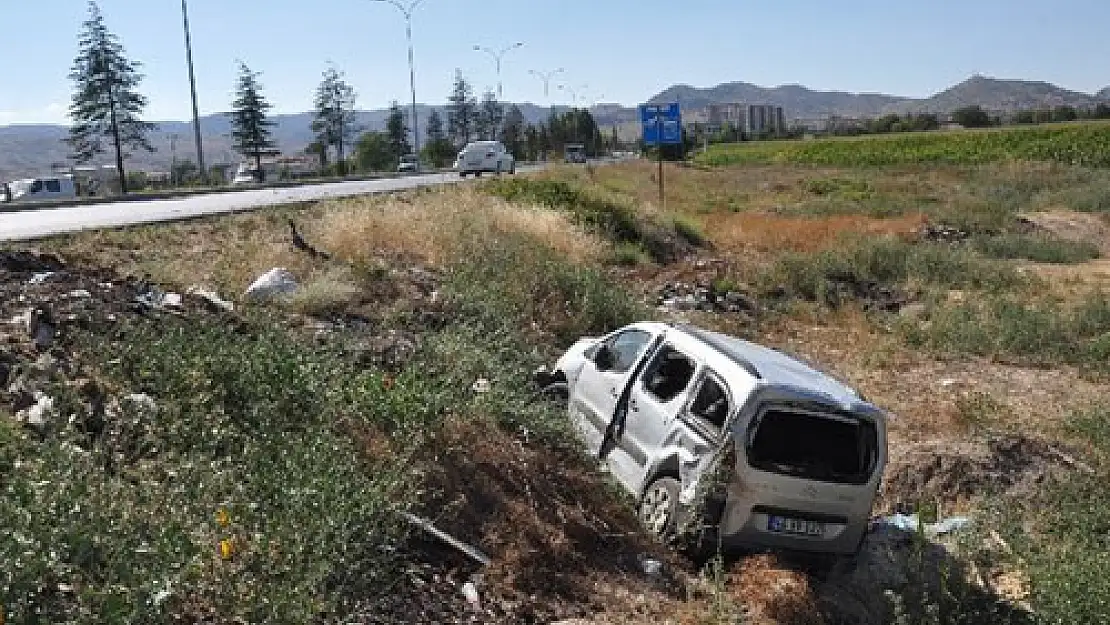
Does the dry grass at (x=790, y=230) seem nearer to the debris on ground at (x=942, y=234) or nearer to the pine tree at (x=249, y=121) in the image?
the debris on ground at (x=942, y=234)

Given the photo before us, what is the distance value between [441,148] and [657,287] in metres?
68.7

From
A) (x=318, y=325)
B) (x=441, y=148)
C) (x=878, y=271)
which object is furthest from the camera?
(x=441, y=148)

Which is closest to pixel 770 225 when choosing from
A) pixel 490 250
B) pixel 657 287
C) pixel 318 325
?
pixel 657 287

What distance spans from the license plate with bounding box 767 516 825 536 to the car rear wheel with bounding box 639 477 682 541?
2.24 feet

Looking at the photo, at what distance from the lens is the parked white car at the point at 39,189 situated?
1551 inches

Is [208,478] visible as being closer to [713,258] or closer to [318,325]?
[318,325]

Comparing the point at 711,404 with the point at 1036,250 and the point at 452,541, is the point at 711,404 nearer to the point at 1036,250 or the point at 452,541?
the point at 452,541

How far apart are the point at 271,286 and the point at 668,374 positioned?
5746mm

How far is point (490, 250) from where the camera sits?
15.6 metres

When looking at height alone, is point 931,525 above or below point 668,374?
below

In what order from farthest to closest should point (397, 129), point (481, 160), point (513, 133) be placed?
point (513, 133) → point (397, 129) → point (481, 160)

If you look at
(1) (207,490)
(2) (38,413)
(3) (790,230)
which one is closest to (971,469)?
(1) (207,490)

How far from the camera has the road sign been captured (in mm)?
28312

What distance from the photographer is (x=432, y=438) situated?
23.3 ft
